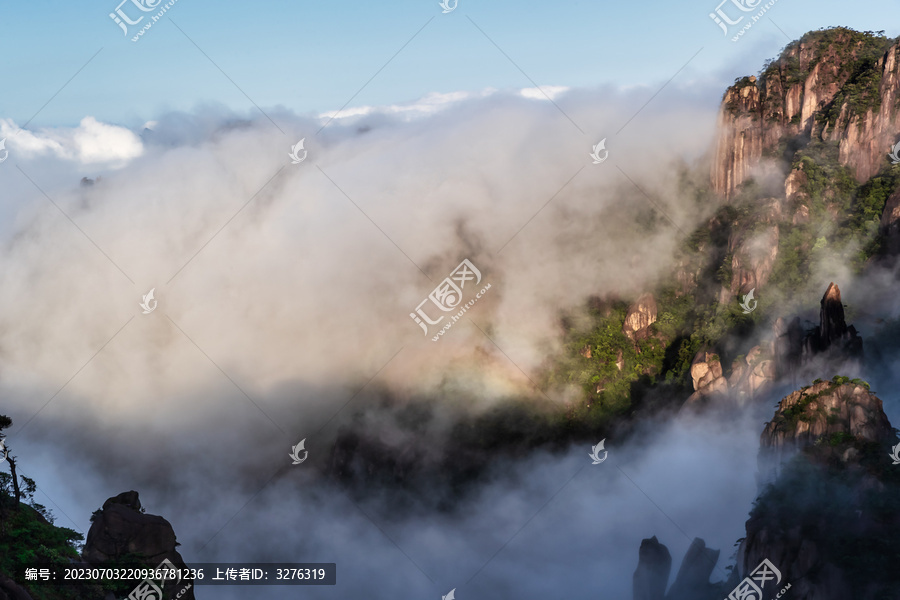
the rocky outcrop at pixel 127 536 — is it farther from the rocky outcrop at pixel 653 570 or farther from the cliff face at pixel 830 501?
the cliff face at pixel 830 501

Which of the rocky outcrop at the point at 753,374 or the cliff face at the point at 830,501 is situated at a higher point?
the rocky outcrop at the point at 753,374

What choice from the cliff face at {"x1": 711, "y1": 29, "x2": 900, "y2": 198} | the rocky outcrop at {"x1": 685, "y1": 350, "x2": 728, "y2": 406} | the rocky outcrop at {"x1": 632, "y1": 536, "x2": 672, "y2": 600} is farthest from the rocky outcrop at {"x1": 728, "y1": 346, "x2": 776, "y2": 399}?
the cliff face at {"x1": 711, "y1": 29, "x2": 900, "y2": 198}

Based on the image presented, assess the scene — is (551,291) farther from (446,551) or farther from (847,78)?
(847,78)

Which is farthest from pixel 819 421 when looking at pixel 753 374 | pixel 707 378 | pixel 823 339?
pixel 707 378

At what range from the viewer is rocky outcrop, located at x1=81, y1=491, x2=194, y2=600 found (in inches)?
2783

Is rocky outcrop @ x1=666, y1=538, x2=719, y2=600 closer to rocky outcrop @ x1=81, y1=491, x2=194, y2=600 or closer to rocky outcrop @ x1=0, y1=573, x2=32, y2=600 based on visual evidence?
rocky outcrop @ x1=81, y1=491, x2=194, y2=600

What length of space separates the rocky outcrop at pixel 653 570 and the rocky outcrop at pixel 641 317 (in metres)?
44.2

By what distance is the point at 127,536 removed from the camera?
72688 millimetres

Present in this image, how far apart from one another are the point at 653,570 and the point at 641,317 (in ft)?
157

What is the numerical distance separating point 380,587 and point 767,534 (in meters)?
76.8

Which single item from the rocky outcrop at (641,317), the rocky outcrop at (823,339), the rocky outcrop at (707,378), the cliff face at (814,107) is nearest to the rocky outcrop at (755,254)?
the cliff face at (814,107)

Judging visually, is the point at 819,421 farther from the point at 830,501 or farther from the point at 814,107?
Result: the point at 814,107

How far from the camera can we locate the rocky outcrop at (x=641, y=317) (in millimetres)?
132250

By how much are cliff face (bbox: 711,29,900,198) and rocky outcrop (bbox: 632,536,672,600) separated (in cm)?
5498
